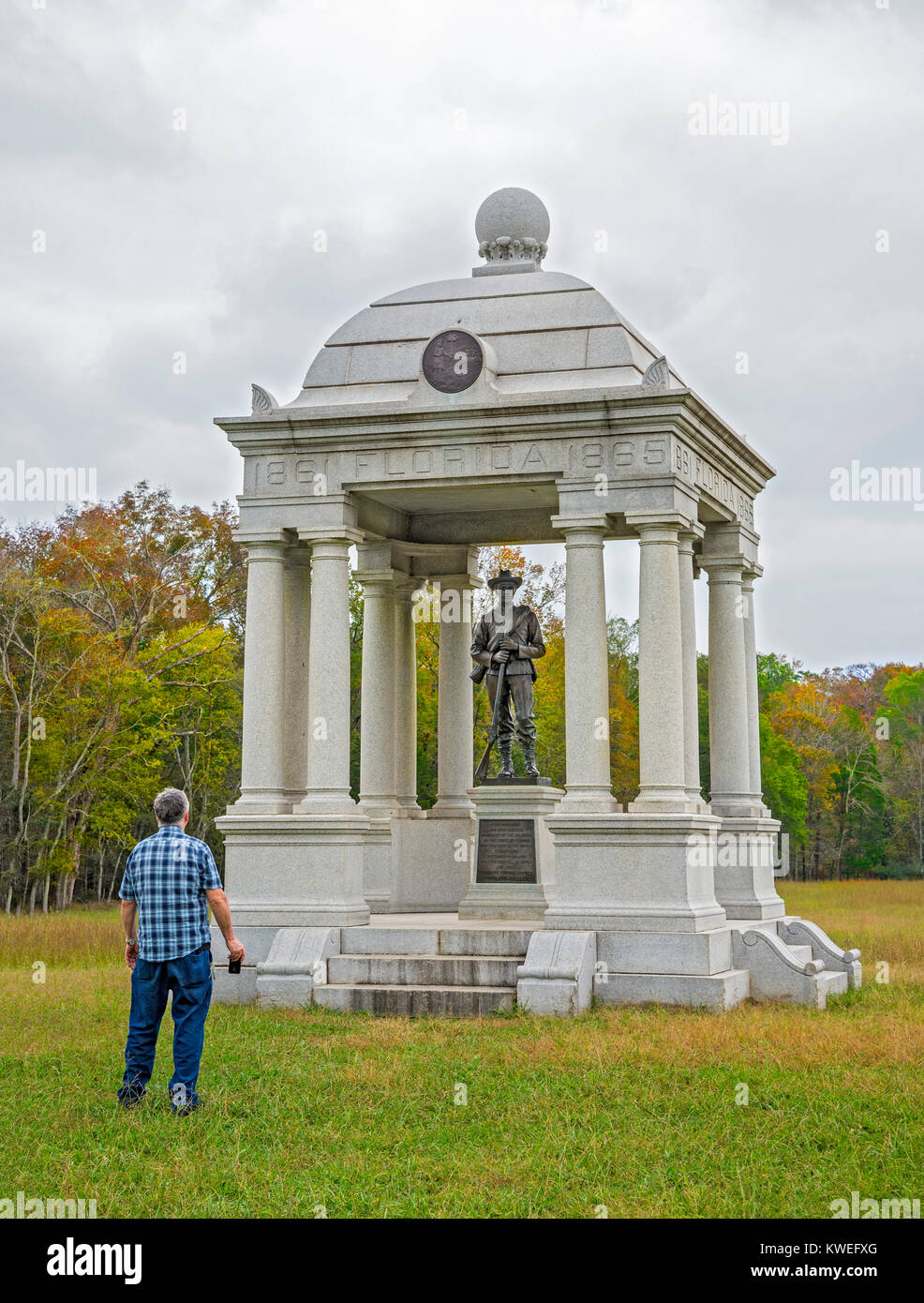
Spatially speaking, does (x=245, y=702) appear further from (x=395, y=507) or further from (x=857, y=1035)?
(x=857, y=1035)

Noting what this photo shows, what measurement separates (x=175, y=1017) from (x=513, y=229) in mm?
11420

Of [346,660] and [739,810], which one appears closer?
[346,660]

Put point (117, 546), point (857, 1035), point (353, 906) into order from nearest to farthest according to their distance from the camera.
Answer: point (857, 1035)
point (353, 906)
point (117, 546)

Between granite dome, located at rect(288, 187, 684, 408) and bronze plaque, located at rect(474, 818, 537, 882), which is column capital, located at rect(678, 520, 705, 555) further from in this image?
bronze plaque, located at rect(474, 818, 537, 882)

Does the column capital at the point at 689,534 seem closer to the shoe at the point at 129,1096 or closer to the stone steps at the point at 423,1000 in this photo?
the stone steps at the point at 423,1000

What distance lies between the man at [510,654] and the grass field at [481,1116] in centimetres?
470

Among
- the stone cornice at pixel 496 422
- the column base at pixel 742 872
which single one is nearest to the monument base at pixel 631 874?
the column base at pixel 742 872

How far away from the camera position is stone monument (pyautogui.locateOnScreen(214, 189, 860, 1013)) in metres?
14.6

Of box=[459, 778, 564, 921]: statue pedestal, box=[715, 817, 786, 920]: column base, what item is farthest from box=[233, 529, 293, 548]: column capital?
box=[715, 817, 786, 920]: column base

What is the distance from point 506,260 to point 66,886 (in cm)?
2530

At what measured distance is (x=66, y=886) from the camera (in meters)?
38.1

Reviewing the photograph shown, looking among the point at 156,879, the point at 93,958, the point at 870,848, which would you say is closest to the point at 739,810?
the point at 93,958

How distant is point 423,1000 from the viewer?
45.9 ft

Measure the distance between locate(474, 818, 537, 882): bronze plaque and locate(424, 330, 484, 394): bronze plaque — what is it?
4824mm
